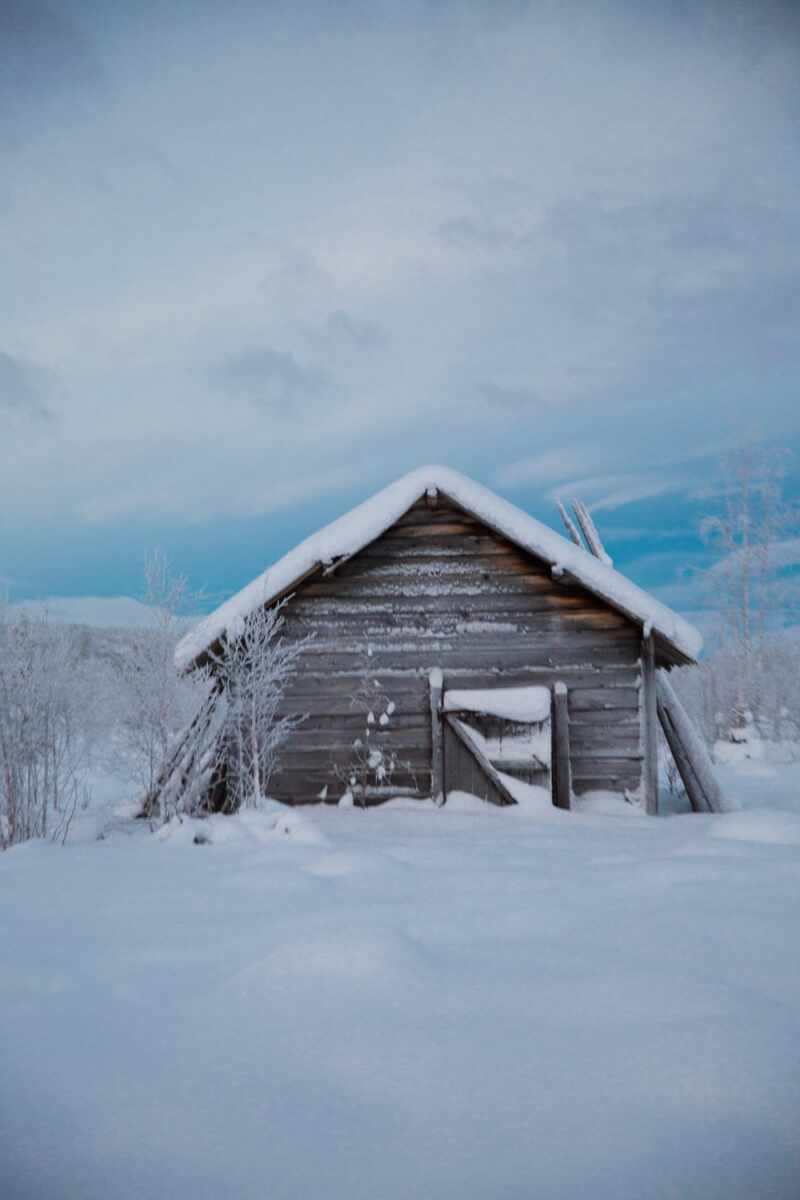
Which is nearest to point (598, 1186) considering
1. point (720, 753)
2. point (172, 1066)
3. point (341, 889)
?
point (172, 1066)

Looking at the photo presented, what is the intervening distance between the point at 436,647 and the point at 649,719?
9.01 ft

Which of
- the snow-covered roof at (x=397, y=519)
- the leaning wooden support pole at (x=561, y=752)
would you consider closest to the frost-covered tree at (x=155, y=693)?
the snow-covered roof at (x=397, y=519)

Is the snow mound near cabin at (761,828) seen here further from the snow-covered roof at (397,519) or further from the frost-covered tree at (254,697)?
the frost-covered tree at (254,697)

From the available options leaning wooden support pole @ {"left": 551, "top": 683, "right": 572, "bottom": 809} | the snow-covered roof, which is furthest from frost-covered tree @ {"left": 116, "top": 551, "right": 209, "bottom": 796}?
leaning wooden support pole @ {"left": 551, "top": 683, "right": 572, "bottom": 809}

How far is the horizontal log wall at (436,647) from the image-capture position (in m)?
9.29

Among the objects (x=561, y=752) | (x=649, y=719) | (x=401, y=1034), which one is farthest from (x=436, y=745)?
(x=401, y=1034)

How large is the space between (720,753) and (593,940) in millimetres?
19382

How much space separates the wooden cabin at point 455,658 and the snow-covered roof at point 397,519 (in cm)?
2

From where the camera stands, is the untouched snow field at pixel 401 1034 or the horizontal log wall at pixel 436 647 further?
the horizontal log wall at pixel 436 647

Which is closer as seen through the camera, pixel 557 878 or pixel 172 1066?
pixel 172 1066

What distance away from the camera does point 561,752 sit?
910cm

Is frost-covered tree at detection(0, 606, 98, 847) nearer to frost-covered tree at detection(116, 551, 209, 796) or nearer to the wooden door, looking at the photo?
frost-covered tree at detection(116, 551, 209, 796)

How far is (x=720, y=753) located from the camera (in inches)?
830

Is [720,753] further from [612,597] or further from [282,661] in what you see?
[282,661]
